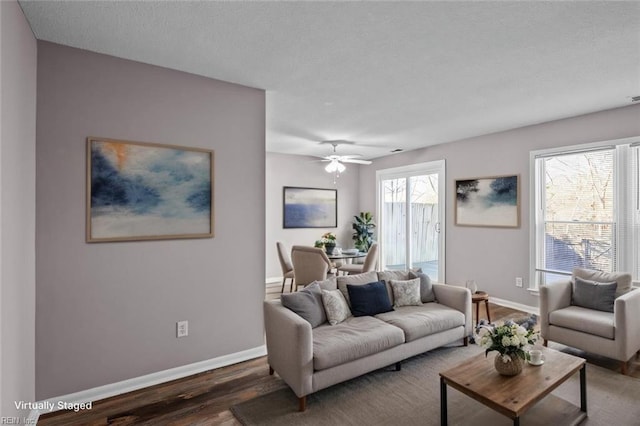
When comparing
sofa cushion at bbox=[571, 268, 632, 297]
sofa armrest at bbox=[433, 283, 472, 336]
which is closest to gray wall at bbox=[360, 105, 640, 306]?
sofa cushion at bbox=[571, 268, 632, 297]

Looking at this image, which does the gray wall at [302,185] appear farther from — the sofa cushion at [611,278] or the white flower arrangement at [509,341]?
the white flower arrangement at [509,341]

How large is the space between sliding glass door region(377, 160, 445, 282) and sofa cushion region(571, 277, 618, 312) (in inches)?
93.8

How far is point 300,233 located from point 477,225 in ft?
10.9

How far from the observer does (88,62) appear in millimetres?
2486

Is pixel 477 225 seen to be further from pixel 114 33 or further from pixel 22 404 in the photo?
pixel 22 404

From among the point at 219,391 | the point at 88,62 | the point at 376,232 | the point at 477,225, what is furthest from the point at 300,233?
the point at 88,62

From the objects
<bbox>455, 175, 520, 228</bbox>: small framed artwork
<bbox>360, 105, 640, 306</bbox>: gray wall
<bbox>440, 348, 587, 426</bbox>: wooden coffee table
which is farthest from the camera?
<bbox>455, 175, 520, 228</bbox>: small framed artwork

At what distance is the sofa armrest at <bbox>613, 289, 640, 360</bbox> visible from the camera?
2.79m

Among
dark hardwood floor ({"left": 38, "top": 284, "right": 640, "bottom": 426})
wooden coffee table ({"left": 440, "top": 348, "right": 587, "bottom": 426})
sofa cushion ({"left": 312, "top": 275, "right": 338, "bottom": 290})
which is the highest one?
sofa cushion ({"left": 312, "top": 275, "right": 338, "bottom": 290})

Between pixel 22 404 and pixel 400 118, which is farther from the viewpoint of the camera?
pixel 400 118

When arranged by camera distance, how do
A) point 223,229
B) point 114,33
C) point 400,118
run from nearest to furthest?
point 114,33 → point 223,229 → point 400,118

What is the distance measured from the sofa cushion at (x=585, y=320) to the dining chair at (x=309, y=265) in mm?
2724

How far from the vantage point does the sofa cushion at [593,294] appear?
3.19 meters

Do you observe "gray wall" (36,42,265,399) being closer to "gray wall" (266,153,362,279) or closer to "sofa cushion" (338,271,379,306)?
"sofa cushion" (338,271,379,306)
